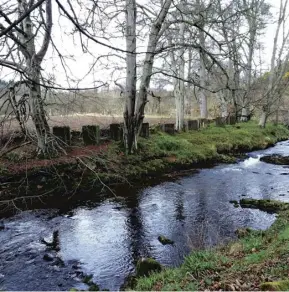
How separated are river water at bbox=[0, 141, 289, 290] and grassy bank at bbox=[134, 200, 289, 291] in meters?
0.80

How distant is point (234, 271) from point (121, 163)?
26.2 feet

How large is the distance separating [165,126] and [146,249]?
10668 millimetres

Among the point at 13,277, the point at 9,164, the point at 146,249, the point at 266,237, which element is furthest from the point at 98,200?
the point at 266,237

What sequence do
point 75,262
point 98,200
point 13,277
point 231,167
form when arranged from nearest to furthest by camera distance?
point 13,277 → point 75,262 → point 98,200 → point 231,167

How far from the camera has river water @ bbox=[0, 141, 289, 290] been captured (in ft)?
17.2

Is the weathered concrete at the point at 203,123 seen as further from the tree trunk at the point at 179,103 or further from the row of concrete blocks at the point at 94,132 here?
the row of concrete blocks at the point at 94,132

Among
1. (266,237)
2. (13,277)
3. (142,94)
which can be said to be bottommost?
(13,277)

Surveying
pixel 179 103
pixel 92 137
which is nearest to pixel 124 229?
pixel 92 137

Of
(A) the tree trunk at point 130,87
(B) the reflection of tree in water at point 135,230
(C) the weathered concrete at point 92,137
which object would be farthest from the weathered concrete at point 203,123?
(B) the reflection of tree in water at point 135,230

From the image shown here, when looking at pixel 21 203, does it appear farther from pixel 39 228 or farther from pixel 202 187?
pixel 202 187

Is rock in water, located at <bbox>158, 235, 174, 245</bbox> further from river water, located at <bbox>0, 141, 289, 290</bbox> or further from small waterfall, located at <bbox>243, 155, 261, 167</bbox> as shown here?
small waterfall, located at <bbox>243, 155, 261, 167</bbox>

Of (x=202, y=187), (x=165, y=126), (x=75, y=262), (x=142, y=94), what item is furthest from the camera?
(x=165, y=126)

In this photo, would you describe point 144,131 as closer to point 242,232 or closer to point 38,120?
point 242,232

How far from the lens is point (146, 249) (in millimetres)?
6008
